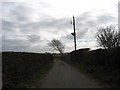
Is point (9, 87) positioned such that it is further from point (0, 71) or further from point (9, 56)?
point (9, 56)

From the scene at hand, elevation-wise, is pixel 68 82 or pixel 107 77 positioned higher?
pixel 107 77

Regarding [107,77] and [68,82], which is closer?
[107,77]

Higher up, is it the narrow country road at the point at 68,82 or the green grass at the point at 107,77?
the green grass at the point at 107,77

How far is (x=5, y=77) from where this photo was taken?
11641mm

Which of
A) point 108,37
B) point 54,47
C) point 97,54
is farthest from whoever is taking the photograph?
point 54,47

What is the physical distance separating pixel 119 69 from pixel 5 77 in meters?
7.42

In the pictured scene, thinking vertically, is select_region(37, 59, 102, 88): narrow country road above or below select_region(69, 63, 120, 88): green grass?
below

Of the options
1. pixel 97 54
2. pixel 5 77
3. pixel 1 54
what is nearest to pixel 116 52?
pixel 97 54

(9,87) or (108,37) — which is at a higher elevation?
(108,37)

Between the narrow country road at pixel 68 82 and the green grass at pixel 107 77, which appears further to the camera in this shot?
the narrow country road at pixel 68 82

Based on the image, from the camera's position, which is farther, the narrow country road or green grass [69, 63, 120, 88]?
the narrow country road

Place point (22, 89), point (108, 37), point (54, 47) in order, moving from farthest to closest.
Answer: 1. point (54, 47)
2. point (108, 37)
3. point (22, 89)

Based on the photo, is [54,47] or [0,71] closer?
[0,71]

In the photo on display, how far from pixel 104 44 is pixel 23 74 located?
46.2 m
